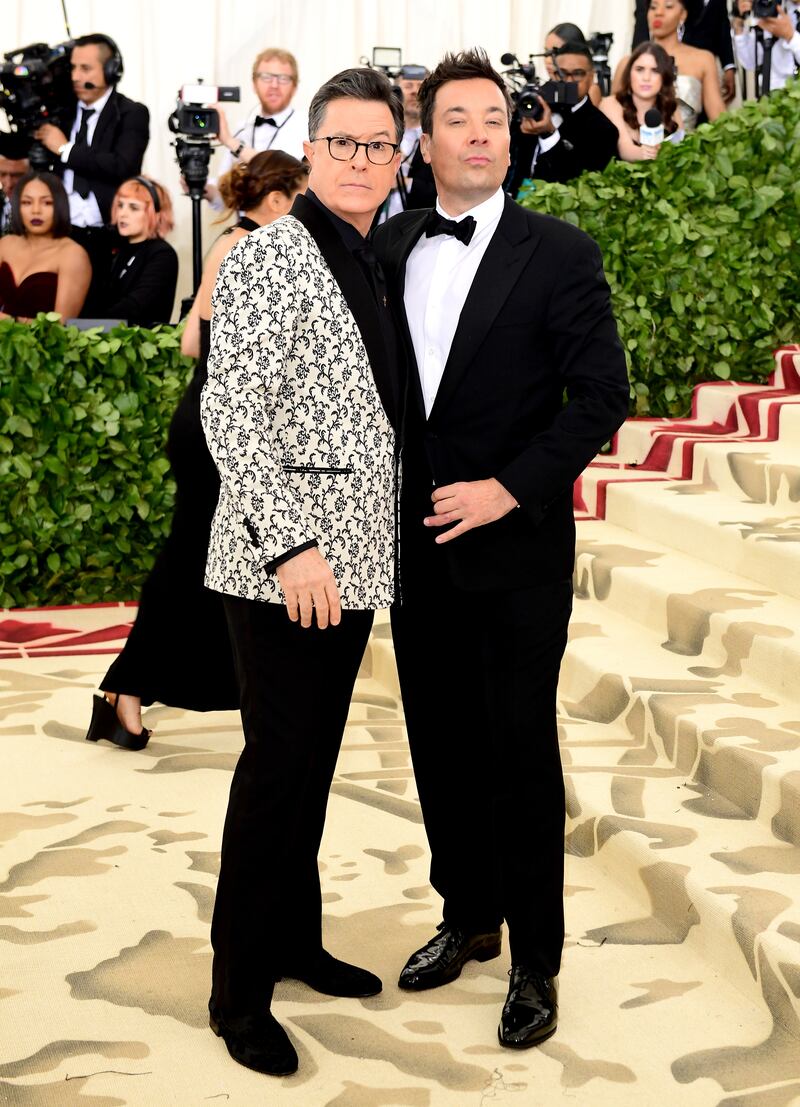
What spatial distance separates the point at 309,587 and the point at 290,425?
0.25 m

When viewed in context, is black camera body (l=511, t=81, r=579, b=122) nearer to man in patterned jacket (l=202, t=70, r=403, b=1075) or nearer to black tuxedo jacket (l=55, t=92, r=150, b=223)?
black tuxedo jacket (l=55, t=92, r=150, b=223)

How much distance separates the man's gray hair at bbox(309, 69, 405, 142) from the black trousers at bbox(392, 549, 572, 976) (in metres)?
0.70

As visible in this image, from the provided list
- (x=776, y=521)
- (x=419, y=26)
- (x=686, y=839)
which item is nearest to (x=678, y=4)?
(x=419, y=26)

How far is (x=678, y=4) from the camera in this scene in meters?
7.11

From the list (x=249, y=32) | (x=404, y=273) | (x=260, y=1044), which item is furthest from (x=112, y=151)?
(x=260, y=1044)

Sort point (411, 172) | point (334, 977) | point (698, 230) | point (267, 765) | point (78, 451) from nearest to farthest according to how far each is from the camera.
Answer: point (267, 765), point (334, 977), point (78, 451), point (698, 230), point (411, 172)

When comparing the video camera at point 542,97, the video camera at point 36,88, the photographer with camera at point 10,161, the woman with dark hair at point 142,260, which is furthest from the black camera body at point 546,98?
the photographer with camera at point 10,161

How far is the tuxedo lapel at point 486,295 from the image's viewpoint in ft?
7.33

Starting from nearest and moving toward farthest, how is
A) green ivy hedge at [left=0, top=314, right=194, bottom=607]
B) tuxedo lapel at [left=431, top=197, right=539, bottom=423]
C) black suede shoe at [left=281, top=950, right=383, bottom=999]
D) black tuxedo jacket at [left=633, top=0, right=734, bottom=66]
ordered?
tuxedo lapel at [left=431, top=197, right=539, bottom=423] → black suede shoe at [left=281, top=950, right=383, bottom=999] → green ivy hedge at [left=0, top=314, right=194, bottom=607] → black tuxedo jacket at [left=633, top=0, right=734, bottom=66]

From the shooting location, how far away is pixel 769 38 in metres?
6.76

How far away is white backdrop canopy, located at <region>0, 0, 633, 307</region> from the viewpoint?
8.02 meters

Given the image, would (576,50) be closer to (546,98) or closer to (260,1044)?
(546,98)

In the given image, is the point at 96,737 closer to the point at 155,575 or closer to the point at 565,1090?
the point at 155,575

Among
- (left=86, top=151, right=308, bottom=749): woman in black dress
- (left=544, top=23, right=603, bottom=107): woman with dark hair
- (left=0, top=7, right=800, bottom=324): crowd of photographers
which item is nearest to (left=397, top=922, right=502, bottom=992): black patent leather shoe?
(left=86, top=151, right=308, bottom=749): woman in black dress
